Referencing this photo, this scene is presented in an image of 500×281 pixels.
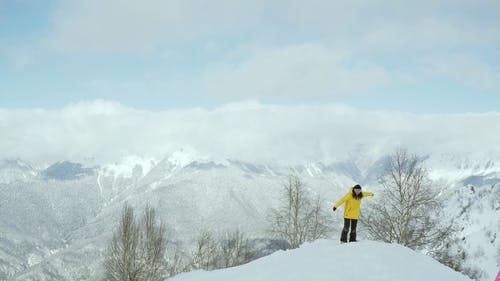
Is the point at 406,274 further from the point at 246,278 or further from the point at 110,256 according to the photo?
the point at 110,256

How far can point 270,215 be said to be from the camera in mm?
33406

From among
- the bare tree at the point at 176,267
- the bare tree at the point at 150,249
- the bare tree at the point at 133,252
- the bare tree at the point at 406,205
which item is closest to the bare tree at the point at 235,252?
the bare tree at the point at 176,267

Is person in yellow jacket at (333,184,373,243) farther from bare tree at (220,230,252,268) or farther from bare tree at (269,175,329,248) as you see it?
bare tree at (220,230,252,268)

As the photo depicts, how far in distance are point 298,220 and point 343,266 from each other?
778 inches

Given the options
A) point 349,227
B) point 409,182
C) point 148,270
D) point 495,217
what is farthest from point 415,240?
point 495,217

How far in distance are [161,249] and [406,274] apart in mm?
24011

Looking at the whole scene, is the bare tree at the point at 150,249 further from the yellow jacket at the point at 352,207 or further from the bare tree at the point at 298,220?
the yellow jacket at the point at 352,207

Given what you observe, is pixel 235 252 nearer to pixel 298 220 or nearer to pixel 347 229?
pixel 298 220

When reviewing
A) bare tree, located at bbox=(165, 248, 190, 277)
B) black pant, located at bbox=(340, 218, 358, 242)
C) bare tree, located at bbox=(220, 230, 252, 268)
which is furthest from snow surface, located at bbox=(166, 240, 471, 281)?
bare tree, located at bbox=(220, 230, 252, 268)

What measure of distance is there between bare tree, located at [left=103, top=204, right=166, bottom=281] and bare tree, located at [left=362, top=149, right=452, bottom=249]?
55.7ft

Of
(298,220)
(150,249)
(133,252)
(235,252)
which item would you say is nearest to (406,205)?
(298,220)

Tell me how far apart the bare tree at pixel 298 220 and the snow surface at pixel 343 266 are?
46.8 feet

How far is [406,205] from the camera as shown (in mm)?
26500

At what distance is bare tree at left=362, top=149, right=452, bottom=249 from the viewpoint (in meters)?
25.7
